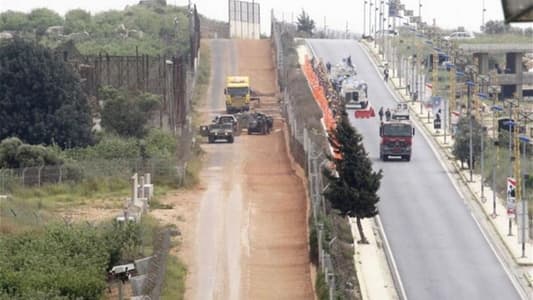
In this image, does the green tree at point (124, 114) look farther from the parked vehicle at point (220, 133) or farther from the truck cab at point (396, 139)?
the truck cab at point (396, 139)

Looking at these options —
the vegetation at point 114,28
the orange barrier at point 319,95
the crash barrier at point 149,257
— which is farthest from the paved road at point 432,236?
the vegetation at point 114,28

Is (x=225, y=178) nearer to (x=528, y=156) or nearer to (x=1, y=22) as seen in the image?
(x=528, y=156)

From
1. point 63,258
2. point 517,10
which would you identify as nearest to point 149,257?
point 63,258

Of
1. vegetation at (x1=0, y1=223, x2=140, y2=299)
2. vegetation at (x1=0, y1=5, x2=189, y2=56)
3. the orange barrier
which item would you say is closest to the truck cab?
the orange barrier

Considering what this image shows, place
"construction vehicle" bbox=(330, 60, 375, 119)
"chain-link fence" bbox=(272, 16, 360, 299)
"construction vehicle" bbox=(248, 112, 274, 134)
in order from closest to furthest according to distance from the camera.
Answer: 1. "chain-link fence" bbox=(272, 16, 360, 299)
2. "construction vehicle" bbox=(248, 112, 274, 134)
3. "construction vehicle" bbox=(330, 60, 375, 119)

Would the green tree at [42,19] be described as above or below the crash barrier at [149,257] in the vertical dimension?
above

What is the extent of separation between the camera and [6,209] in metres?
36.6

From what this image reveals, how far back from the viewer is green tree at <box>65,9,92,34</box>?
10744cm

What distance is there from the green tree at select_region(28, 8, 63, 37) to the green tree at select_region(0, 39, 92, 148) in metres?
49.0

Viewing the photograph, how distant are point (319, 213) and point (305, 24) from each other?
97903 millimetres

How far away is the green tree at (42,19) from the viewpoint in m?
108

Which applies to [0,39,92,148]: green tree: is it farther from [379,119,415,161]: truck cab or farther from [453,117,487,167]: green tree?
[453,117,487,167]: green tree

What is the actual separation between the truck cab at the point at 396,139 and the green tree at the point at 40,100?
12955mm

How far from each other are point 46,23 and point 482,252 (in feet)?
250
